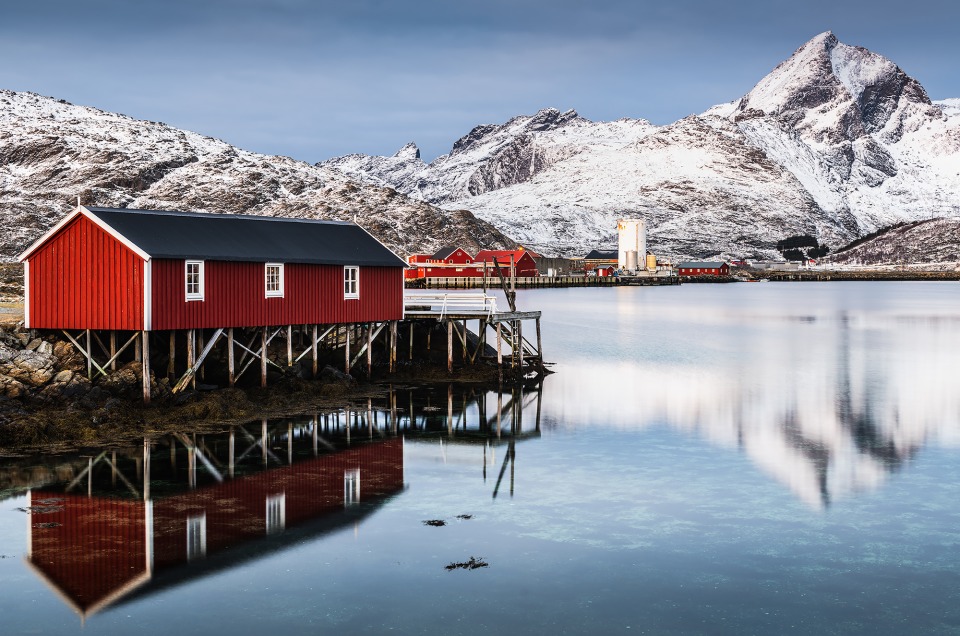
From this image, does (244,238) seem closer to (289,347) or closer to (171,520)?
(289,347)

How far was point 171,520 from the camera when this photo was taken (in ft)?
73.5

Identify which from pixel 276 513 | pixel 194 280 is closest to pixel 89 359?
pixel 194 280

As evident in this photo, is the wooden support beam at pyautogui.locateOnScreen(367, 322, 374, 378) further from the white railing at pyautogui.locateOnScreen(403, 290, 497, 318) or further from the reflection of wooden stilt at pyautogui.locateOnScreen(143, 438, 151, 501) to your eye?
the reflection of wooden stilt at pyautogui.locateOnScreen(143, 438, 151, 501)

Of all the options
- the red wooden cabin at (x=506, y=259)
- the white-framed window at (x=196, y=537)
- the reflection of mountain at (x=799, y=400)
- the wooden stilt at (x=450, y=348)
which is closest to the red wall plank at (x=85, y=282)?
the white-framed window at (x=196, y=537)

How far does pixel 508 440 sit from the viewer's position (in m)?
33.9

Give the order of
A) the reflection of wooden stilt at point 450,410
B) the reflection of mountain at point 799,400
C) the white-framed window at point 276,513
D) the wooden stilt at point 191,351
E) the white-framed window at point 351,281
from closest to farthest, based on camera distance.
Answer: the white-framed window at point 276,513
the reflection of mountain at point 799,400
the reflection of wooden stilt at point 450,410
the wooden stilt at point 191,351
the white-framed window at point 351,281

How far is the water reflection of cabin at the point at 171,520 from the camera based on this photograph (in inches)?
741

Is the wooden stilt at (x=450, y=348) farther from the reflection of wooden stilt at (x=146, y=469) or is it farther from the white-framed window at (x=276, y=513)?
the white-framed window at (x=276, y=513)

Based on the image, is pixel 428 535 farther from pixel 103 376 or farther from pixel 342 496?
pixel 103 376

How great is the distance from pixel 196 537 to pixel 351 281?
2291 cm

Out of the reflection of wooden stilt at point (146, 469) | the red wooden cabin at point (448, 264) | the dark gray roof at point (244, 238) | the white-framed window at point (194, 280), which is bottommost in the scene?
the reflection of wooden stilt at point (146, 469)

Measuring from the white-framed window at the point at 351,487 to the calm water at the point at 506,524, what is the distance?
4.3 inches

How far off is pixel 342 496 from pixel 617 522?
6.62 metres

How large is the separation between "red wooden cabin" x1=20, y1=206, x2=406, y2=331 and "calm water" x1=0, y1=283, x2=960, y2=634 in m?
5.23
